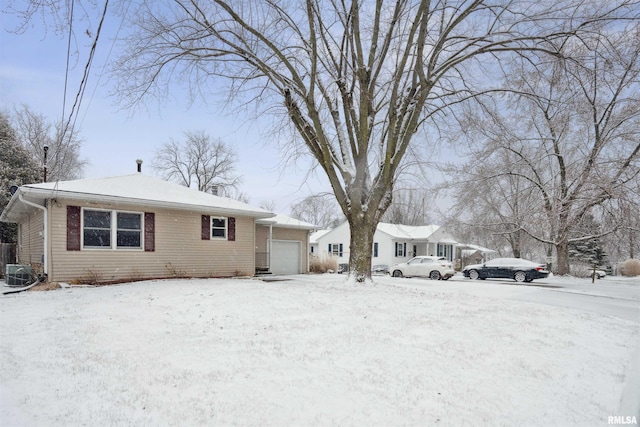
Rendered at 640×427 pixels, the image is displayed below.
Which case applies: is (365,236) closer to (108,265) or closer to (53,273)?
(108,265)

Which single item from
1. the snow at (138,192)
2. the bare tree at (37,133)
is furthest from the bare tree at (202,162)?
the snow at (138,192)

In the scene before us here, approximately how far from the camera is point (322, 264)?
2167 cm

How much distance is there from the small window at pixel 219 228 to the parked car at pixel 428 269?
11.5 metres

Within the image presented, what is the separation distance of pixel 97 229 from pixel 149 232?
62.2 inches

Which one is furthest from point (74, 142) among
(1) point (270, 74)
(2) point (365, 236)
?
(2) point (365, 236)

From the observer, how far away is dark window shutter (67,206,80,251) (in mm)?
11812

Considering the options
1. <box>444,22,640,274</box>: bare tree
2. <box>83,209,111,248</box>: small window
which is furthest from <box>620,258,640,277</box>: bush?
<box>83,209,111,248</box>: small window

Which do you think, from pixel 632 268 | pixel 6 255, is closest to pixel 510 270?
pixel 632 268

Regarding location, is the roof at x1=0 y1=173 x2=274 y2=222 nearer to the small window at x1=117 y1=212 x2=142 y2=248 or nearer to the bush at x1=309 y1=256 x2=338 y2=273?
the small window at x1=117 y1=212 x2=142 y2=248

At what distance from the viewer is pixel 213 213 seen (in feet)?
49.1

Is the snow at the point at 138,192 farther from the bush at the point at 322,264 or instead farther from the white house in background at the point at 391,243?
the white house in background at the point at 391,243

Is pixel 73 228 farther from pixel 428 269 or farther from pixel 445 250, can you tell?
pixel 445 250

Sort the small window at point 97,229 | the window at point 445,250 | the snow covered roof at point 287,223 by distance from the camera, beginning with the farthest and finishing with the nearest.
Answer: the window at point 445,250 → the snow covered roof at point 287,223 → the small window at point 97,229

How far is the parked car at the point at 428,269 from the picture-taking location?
21453 millimetres
